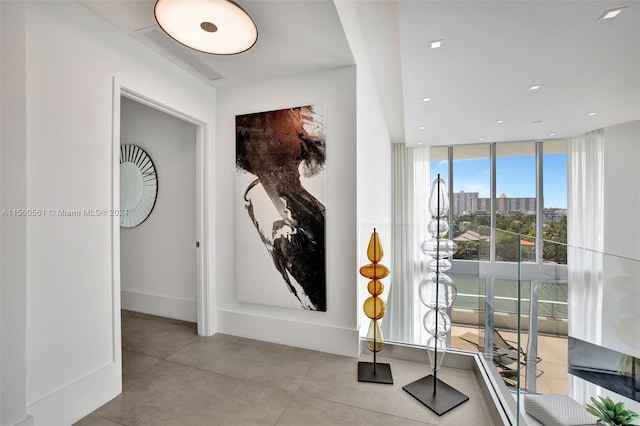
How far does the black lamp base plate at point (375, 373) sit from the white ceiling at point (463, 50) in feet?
7.93

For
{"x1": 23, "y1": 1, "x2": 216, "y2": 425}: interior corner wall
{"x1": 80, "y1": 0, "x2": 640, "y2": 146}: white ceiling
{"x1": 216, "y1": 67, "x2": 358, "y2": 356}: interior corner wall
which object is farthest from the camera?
{"x1": 216, "y1": 67, "x2": 358, "y2": 356}: interior corner wall

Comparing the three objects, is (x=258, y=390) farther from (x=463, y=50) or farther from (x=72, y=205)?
(x=463, y=50)

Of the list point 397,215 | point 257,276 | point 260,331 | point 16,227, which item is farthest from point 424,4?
point 397,215

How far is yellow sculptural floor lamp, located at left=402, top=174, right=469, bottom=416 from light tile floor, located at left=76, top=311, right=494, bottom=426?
0.42 ft

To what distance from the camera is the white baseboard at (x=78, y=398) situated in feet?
4.77

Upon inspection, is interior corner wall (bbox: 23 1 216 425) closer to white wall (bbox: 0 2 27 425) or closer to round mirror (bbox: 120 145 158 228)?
white wall (bbox: 0 2 27 425)

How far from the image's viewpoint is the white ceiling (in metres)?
1.75

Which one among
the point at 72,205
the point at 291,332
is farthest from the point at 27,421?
the point at 291,332

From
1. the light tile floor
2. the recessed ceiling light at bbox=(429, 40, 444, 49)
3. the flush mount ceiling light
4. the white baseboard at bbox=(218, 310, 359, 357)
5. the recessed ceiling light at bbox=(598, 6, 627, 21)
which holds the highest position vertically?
the recessed ceiling light at bbox=(429, 40, 444, 49)

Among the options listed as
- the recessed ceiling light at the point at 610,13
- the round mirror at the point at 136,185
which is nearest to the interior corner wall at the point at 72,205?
the round mirror at the point at 136,185

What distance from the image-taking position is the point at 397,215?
20.3 ft

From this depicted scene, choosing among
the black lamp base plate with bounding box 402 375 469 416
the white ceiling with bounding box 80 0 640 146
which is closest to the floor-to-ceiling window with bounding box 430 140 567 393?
the black lamp base plate with bounding box 402 375 469 416

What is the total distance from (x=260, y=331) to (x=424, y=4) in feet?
9.39

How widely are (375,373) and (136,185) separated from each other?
10.7 ft
